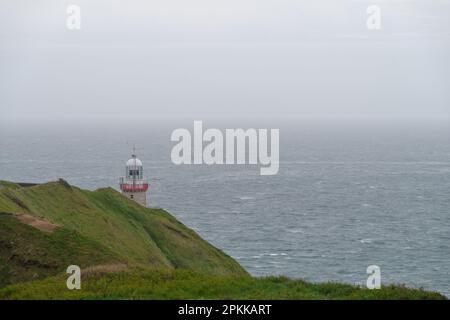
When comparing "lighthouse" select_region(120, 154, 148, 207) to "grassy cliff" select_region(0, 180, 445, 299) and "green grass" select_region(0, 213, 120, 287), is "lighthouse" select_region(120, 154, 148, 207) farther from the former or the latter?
"green grass" select_region(0, 213, 120, 287)

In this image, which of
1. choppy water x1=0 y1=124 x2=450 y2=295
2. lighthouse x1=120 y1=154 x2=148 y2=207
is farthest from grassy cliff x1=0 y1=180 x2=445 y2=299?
choppy water x1=0 y1=124 x2=450 y2=295

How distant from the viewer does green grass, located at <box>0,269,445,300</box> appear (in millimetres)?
21766

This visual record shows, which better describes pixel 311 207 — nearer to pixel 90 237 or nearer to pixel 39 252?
pixel 90 237

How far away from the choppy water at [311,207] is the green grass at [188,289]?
42574mm

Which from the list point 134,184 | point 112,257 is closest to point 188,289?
point 112,257

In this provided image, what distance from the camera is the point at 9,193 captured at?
1706 inches

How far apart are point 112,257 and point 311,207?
276ft

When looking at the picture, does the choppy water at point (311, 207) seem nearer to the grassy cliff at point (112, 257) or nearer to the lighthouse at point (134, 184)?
the lighthouse at point (134, 184)

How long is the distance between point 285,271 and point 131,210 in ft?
75.0

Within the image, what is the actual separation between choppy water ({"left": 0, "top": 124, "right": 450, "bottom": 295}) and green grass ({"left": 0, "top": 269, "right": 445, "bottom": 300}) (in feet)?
140

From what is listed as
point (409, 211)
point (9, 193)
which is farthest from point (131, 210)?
point (409, 211)

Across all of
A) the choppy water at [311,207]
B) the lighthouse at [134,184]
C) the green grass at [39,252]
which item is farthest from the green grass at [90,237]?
the choppy water at [311,207]

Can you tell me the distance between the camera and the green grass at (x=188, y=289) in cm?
2177
